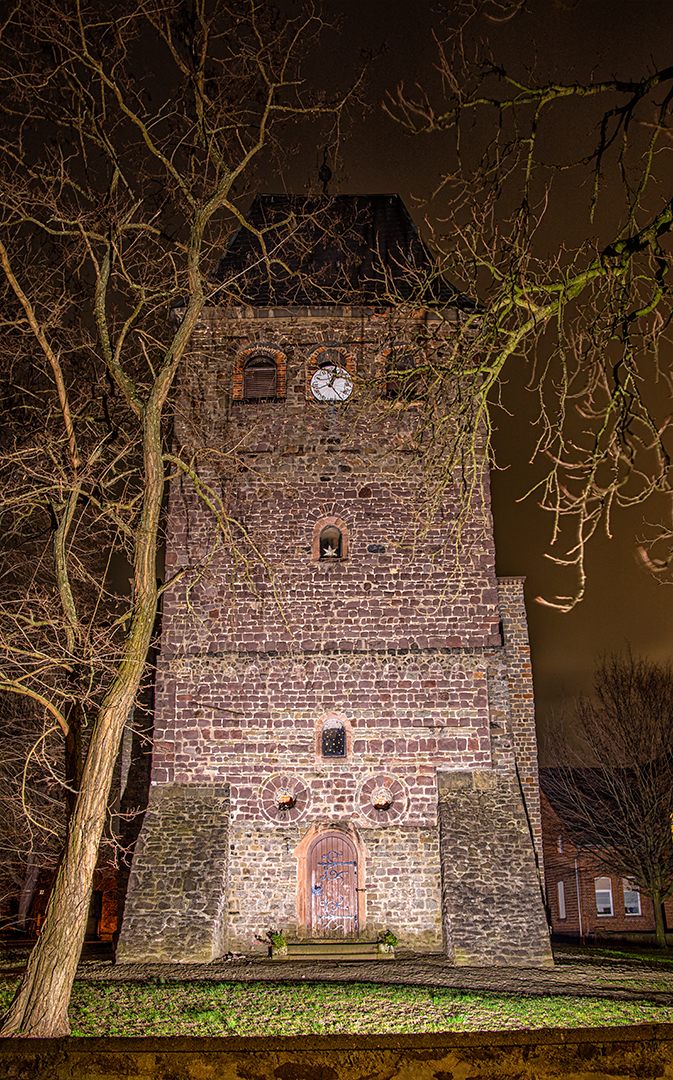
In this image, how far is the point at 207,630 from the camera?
13492 mm

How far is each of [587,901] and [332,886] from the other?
1667 centimetres

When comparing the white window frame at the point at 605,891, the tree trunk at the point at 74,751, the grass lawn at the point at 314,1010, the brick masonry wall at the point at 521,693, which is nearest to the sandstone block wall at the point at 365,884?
the grass lawn at the point at 314,1010

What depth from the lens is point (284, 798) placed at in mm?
12633

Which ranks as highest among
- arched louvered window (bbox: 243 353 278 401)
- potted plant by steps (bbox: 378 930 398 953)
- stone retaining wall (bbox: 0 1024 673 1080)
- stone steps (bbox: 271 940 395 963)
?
arched louvered window (bbox: 243 353 278 401)

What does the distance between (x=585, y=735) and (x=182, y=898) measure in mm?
14309

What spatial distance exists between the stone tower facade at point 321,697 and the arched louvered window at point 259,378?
0.10ft

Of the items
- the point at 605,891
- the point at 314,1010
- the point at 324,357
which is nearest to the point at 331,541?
the point at 324,357

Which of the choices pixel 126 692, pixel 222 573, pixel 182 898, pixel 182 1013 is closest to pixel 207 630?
pixel 222 573

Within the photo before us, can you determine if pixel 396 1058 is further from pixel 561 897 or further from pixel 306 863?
pixel 561 897

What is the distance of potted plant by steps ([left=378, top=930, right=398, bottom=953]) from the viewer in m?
11.6

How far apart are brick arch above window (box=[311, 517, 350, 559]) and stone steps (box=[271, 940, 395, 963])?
6.09m

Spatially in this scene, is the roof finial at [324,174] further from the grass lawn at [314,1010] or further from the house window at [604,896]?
the house window at [604,896]

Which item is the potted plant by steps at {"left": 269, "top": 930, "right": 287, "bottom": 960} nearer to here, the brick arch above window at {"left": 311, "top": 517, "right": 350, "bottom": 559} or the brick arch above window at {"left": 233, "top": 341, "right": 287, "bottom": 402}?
the brick arch above window at {"left": 311, "top": 517, "right": 350, "bottom": 559}

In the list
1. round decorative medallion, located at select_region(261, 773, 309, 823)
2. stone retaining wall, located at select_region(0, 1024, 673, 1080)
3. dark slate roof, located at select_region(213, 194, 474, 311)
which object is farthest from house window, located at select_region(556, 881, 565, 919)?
stone retaining wall, located at select_region(0, 1024, 673, 1080)
